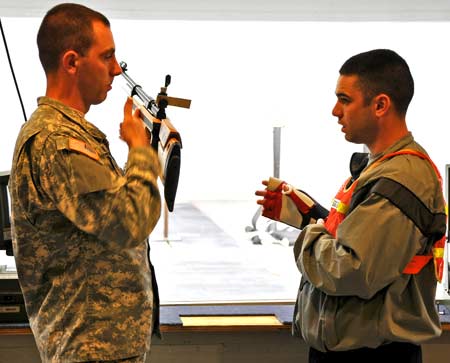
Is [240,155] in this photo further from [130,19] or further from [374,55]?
[374,55]

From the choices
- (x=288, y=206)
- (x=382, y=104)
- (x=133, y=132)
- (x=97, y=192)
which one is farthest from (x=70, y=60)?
(x=288, y=206)

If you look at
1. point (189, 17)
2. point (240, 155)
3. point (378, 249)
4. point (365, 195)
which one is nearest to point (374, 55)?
point (365, 195)

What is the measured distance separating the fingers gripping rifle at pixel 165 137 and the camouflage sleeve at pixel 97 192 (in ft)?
0.14

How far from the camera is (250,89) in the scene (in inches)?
165

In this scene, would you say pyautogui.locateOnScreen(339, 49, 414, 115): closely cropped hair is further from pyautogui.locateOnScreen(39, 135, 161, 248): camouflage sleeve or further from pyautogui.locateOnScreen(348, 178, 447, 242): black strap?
pyautogui.locateOnScreen(39, 135, 161, 248): camouflage sleeve

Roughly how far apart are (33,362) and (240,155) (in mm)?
1604

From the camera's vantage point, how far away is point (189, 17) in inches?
141

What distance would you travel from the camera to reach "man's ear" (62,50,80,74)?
76.5 inches

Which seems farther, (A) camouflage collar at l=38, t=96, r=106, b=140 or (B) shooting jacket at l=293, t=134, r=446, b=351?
(B) shooting jacket at l=293, t=134, r=446, b=351

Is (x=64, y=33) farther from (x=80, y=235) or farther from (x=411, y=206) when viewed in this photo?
(x=411, y=206)

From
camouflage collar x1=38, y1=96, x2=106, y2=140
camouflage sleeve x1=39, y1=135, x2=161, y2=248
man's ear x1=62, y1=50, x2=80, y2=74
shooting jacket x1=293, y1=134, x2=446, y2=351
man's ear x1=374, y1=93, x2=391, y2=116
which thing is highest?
man's ear x1=62, y1=50, x2=80, y2=74

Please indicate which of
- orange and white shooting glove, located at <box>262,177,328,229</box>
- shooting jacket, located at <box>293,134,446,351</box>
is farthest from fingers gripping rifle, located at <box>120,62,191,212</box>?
orange and white shooting glove, located at <box>262,177,328,229</box>

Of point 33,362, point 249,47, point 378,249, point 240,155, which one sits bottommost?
point 33,362

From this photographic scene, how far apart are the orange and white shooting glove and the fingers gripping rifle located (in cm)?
60
